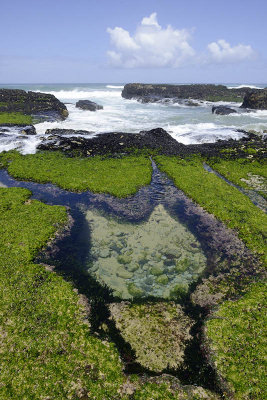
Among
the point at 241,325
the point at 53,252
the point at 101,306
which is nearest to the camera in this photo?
the point at 241,325

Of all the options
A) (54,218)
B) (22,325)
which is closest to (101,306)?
(22,325)

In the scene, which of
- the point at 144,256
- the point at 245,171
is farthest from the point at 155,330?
the point at 245,171

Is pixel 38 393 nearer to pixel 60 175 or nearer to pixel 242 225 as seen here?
pixel 242 225

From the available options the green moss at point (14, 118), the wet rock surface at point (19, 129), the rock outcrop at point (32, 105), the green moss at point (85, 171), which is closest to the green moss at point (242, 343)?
the green moss at point (85, 171)

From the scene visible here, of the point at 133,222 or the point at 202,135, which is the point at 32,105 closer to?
the point at 202,135

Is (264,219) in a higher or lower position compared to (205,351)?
higher

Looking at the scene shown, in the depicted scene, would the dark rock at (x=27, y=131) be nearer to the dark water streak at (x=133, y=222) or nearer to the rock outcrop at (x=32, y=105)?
the rock outcrop at (x=32, y=105)

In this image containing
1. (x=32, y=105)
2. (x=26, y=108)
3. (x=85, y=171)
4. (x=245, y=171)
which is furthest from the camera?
(x=32, y=105)
